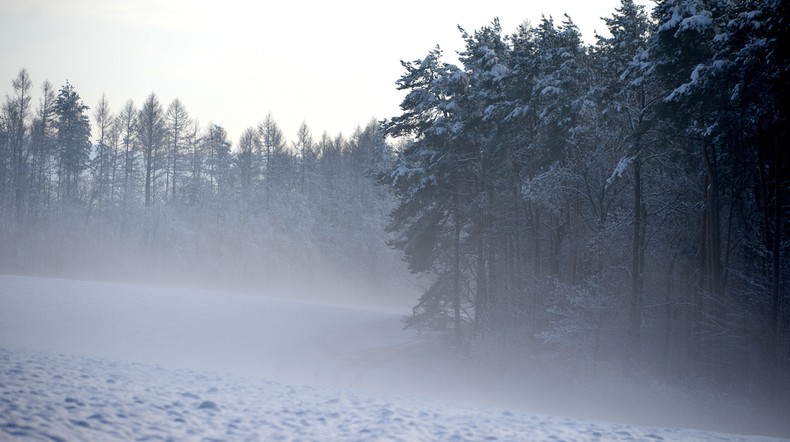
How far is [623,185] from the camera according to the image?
19.5 meters

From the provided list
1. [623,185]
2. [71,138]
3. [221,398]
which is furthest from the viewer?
[71,138]

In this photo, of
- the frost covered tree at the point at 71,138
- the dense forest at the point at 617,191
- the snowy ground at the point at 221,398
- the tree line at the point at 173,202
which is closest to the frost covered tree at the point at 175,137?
the tree line at the point at 173,202

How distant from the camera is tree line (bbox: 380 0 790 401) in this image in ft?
43.6

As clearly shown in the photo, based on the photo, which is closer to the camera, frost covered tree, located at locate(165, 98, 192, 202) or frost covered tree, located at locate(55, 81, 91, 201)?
frost covered tree, located at locate(55, 81, 91, 201)

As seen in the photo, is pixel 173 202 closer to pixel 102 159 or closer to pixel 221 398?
pixel 102 159

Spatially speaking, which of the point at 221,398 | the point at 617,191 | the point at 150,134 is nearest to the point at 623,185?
the point at 617,191

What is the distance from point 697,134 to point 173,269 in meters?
51.9

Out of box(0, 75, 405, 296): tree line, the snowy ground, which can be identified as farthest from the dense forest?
box(0, 75, 405, 296): tree line

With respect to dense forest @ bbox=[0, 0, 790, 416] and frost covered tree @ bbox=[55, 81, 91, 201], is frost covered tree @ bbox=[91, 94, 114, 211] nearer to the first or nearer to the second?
frost covered tree @ bbox=[55, 81, 91, 201]

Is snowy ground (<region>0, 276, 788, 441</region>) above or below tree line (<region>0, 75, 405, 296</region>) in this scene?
below

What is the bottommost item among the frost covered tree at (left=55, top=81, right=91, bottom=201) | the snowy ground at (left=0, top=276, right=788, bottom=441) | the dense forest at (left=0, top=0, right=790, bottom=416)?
the snowy ground at (left=0, top=276, right=788, bottom=441)

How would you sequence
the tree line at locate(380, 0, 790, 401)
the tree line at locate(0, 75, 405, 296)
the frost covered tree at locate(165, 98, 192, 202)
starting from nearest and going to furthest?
the tree line at locate(380, 0, 790, 401) < the tree line at locate(0, 75, 405, 296) < the frost covered tree at locate(165, 98, 192, 202)

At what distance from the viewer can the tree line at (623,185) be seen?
43.6 ft

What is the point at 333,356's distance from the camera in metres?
25.0
